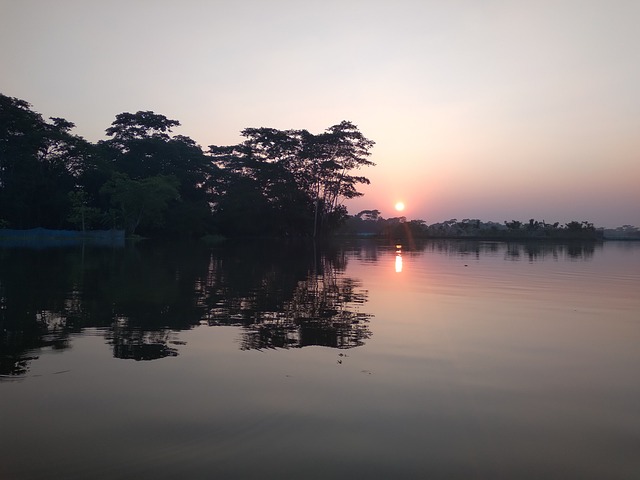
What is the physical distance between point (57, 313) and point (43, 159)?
56374mm

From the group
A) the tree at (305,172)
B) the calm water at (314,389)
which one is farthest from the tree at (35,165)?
the calm water at (314,389)

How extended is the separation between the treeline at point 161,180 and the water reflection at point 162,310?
4112 centimetres

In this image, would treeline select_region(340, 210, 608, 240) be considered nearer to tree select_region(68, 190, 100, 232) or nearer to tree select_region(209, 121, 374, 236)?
tree select_region(209, 121, 374, 236)

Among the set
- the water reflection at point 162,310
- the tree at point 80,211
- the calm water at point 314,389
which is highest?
the tree at point 80,211

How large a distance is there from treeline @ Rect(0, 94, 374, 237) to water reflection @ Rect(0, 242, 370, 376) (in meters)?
41.1

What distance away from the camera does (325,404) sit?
13.8 ft

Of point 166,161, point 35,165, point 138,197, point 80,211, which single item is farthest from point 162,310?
point 166,161

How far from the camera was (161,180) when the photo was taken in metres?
53.4

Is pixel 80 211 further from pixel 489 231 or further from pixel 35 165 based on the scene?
pixel 489 231

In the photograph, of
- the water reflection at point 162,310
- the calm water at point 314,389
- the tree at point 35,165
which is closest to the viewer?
the calm water at point 314,389

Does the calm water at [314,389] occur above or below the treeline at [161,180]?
below

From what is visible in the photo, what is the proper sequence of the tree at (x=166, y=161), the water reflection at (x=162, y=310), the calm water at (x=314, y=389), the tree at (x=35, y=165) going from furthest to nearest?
the tree at (x=166, y=161), the tree at (x=35, y=165), the water reflection at (x=162, y=310), the calm water at (x=314, y=389)

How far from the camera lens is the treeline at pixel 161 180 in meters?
51.2

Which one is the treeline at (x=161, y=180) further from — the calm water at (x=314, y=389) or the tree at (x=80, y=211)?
the calm water at (x=314, y=389)
